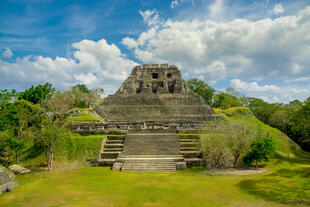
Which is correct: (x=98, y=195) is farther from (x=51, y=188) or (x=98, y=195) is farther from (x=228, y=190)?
(x=228, y=190)

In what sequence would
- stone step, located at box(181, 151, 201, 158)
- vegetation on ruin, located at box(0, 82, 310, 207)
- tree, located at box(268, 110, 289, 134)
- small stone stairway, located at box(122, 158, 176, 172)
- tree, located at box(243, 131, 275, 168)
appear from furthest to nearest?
tree, located at box(268, 110, 289, 134) < stone step, located at box(181, 151, 201, 158) < small stone stairway, located at box(122, 158, 176, 172) < tree, located at box(243, 131, 275, 168) < vegetation on ruin, located at box(0, 82, 310, 207)

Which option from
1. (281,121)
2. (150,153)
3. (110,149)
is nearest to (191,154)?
(150,153)

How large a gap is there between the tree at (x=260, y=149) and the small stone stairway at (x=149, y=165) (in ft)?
16.2

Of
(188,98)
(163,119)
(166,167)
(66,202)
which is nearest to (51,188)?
(66,202)

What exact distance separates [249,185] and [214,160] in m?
4.20

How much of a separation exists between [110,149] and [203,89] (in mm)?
34724

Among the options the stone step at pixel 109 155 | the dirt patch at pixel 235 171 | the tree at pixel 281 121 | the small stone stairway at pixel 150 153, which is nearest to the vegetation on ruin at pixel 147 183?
the dirt patch at pixel 235 171

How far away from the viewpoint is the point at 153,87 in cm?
3066

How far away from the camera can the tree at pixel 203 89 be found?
44.1m

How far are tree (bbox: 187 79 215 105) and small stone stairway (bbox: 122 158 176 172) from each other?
111 feet

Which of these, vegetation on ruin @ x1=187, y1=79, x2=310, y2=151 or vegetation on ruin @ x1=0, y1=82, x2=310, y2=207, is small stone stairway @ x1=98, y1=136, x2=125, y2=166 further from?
vegetation on ruin @ x1=187, y1=79, x2=310, y2=151

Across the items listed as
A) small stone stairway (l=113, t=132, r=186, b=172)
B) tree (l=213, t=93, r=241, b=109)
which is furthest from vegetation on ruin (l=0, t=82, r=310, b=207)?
tree (l=213, t=93, r=241, b=109)

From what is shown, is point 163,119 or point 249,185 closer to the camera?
point 249,185

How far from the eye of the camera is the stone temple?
12.8 m
